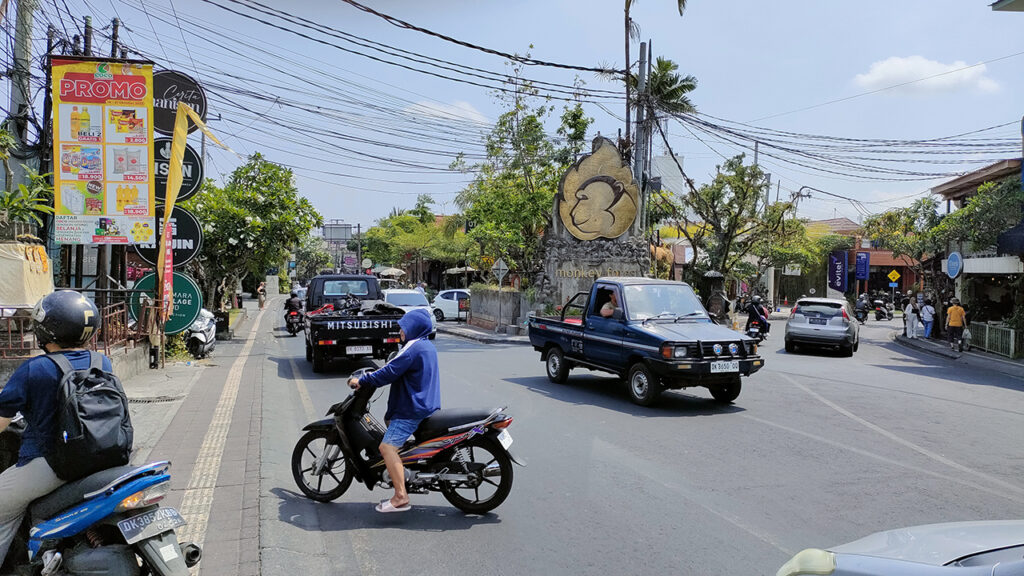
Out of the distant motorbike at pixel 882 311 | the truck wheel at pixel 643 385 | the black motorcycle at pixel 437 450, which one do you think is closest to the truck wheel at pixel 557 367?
the truck wheel at pixel 643 385

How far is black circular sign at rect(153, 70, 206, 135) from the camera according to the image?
14508 mm

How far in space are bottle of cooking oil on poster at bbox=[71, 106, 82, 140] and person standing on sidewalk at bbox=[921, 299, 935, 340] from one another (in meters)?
27.1

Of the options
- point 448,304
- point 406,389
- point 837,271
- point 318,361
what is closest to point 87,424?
point 406,389

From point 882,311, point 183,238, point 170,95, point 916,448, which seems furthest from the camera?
point 882,311

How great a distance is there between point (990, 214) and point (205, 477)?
72.7 ft

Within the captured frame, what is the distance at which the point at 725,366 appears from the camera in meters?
10.1

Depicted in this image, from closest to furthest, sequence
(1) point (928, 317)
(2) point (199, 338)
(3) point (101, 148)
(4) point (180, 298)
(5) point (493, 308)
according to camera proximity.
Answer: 1. (3) point (101, 148)
2. (4) point (180, 298)
3. (2) point (199, 338)
4. (1) point (928, 317)
5. (5) point (493, 308)

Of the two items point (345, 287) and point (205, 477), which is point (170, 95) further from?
point (205, 477)

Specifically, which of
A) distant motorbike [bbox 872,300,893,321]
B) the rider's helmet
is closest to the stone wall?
the rider's helmet

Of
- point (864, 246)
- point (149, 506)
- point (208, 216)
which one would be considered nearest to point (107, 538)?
point (149, 506)

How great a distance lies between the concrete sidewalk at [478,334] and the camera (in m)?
24.0

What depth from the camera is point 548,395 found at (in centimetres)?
1134

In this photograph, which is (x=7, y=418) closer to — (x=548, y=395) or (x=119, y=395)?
(x=119, y=395)

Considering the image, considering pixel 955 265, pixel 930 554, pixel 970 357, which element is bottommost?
pixel 970 357
